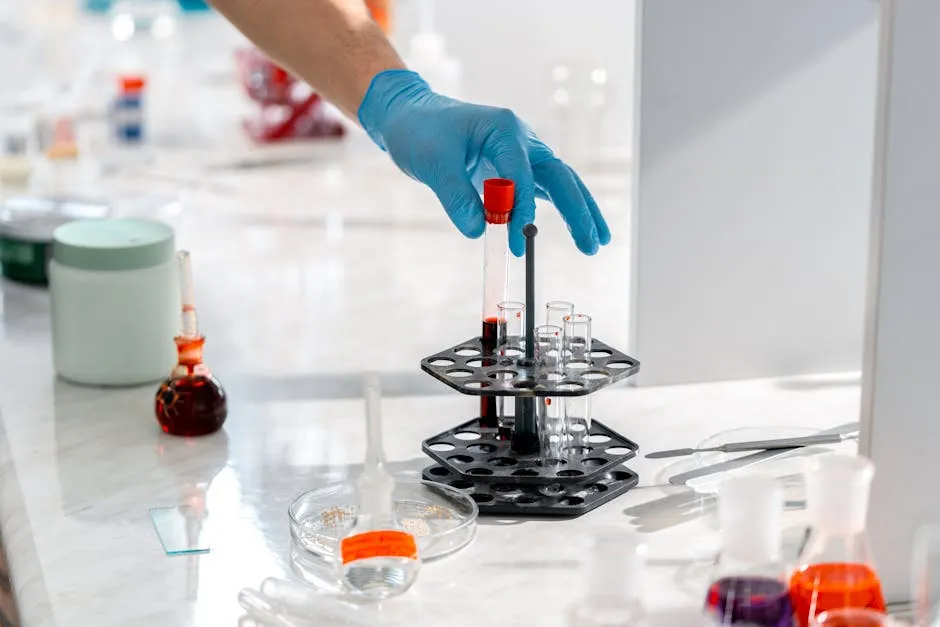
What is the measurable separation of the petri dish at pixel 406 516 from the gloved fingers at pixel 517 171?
30cm

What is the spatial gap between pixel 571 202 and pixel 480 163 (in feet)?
0.52

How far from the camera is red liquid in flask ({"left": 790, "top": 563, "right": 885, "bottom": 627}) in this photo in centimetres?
104

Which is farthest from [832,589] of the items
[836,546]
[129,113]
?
[129,113]

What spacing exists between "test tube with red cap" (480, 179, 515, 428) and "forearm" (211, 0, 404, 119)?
1.26ft

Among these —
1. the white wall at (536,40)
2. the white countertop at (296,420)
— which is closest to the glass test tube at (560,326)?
the white countertop at (296,420)

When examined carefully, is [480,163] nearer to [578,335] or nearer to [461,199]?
[461,199]

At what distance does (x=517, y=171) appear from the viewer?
1.54m

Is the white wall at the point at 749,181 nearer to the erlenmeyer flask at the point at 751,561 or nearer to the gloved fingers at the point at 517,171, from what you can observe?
the gloved fingers at the point at 517,171

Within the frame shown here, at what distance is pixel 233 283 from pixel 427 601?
110cm

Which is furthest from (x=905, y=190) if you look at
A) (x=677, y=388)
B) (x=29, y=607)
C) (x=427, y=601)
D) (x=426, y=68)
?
(x=426, y=68)

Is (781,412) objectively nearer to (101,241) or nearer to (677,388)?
(677,388)

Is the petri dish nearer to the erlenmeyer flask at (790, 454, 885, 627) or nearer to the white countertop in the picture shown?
the white countertop

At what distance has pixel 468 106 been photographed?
1.64 m

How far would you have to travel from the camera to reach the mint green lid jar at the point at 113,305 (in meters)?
1.74
